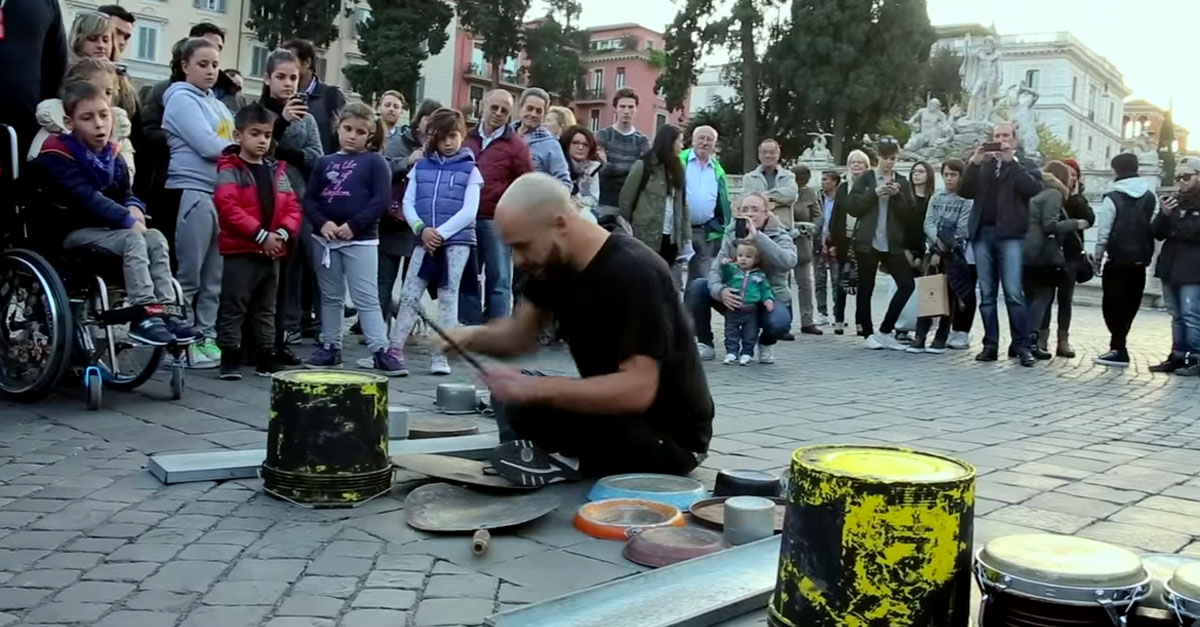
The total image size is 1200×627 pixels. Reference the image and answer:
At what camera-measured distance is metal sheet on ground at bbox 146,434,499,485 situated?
4.34m

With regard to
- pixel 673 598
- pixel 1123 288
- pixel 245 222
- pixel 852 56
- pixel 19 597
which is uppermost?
pixel 852 56

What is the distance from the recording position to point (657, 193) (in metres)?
9.64

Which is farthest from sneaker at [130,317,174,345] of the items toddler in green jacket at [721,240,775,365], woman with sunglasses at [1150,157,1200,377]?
woman with sunglasses at [1150,157,1200,377]

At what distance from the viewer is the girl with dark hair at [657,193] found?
962 centimetres

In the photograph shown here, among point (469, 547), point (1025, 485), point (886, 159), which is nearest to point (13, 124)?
point (469, 547)

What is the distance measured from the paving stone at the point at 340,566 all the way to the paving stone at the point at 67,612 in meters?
0.59

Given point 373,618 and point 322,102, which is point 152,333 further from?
point 373,618

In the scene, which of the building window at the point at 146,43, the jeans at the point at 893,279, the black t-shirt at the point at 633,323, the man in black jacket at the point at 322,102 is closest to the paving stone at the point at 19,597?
the black t-shirt at the point at 633,323

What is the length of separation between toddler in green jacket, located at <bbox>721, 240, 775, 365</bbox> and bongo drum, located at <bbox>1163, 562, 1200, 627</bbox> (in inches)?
272

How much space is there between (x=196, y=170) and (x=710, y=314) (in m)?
4.34

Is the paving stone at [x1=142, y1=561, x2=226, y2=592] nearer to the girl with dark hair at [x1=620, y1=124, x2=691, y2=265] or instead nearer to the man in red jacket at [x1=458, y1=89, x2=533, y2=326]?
the man in red jacket at [x1=458, y1=89, x2=533, y2=326]

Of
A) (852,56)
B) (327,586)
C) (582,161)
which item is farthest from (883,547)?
(852,56)

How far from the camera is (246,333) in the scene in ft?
24.5

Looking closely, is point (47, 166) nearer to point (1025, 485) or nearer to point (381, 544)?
point (381, 544)
